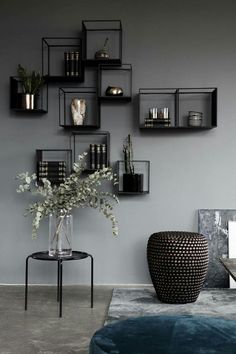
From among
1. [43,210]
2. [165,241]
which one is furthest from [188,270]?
[43,210]

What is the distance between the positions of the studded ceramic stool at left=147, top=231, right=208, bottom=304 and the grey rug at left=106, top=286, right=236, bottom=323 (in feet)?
0.35

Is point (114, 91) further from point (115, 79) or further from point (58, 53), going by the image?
point (58, 53)

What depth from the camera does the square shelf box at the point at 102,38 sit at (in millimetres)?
5316

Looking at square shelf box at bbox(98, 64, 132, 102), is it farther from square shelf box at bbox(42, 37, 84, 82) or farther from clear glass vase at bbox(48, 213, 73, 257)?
clear glass vase at bbox(48, 213, 73, 257)

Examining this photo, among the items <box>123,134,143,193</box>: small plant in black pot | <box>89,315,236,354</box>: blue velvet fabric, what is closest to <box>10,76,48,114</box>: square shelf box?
<box>123,134,143,193</box>: small plant in black pot

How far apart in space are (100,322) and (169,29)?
115 inches

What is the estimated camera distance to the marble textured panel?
17.1 ft

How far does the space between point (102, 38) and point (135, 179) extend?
1.46 metres

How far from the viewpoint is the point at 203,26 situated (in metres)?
5.30

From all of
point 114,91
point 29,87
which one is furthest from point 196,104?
point 29,87

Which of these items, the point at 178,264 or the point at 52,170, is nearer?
the point at 178,264

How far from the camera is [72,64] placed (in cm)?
524

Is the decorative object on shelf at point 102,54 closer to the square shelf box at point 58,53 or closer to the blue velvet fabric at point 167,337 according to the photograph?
the square shelf box at point 58,53

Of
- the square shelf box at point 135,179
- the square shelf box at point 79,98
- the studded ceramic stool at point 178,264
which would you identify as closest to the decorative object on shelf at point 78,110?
the square shelf box at point 79,98
